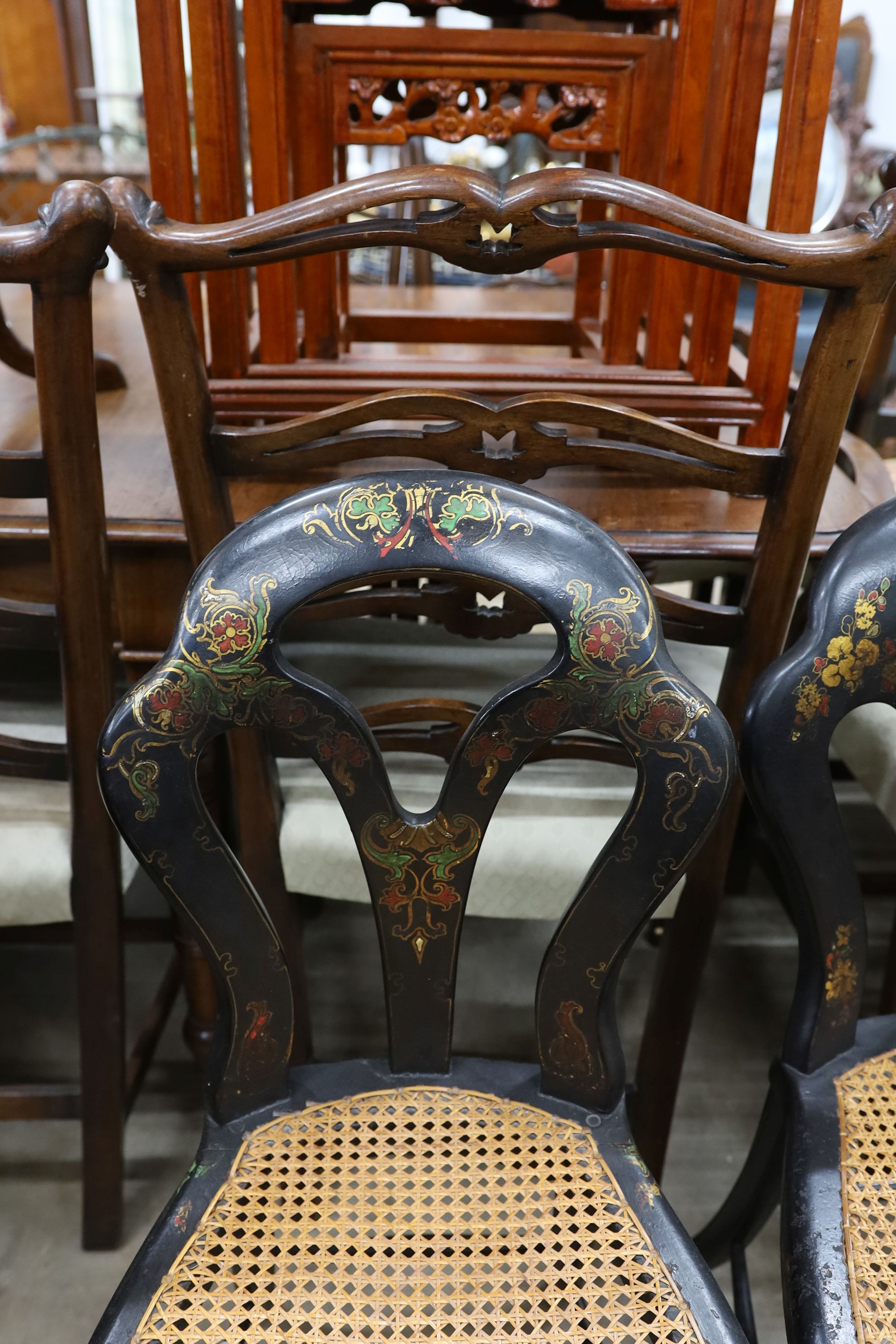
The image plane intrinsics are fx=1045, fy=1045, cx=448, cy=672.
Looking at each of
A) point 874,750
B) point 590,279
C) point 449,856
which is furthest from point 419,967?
point 590,279

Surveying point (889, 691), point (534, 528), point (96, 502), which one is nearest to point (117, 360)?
point (96, 502)

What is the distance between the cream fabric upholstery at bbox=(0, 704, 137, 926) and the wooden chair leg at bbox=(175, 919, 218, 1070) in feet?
0.53

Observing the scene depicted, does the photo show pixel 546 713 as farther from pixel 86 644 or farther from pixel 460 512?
pixel 86 644

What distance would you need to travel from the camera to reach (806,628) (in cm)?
71

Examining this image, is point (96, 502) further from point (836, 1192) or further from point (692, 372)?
point (836, 1192)

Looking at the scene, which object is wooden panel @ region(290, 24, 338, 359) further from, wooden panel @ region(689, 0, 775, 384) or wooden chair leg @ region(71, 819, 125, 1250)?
wooden chair leg @ region(71, 819, 125, 1250)

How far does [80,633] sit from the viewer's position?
84cm

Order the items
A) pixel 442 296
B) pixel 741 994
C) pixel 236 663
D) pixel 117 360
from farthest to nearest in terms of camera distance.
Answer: pixel 442 296 → pixel 741 994 → pixel 117 360 → pixel 236 663

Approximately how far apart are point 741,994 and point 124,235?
1251mm

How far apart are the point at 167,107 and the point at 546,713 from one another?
24.1 inches

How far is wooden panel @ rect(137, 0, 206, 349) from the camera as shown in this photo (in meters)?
0.84

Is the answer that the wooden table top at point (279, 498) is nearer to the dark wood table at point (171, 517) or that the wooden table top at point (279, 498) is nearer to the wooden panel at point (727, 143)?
the dark wood table at point (171, 517)

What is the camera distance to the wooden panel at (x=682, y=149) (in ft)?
2.93

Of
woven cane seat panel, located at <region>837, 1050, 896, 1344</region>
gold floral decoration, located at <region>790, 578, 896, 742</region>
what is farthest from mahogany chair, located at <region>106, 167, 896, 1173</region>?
woven cane seat panel, located at <region>837, 1050, 896, 1344</region>
